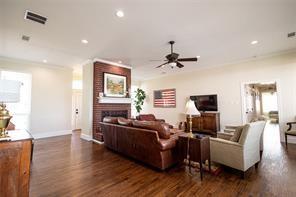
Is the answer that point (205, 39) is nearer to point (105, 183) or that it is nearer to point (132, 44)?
point (132, 44)

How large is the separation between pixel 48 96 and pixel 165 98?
567 cm

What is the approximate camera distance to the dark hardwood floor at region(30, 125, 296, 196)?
212cm

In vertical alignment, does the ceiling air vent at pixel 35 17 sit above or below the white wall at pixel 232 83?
above

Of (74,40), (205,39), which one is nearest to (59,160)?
(74,40)

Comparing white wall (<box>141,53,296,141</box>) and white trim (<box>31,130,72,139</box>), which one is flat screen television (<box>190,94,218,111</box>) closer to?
white wall (<box>141,53,296,141</box>)

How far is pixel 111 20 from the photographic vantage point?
9.97 feet

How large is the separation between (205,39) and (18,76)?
680 cm

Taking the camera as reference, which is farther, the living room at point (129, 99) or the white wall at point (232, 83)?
the white wall at point (232, 83)

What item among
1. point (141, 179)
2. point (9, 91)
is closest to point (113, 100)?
point (141, 179)

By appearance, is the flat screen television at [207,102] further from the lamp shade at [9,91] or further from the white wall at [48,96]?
the lamp shade at [9,91]

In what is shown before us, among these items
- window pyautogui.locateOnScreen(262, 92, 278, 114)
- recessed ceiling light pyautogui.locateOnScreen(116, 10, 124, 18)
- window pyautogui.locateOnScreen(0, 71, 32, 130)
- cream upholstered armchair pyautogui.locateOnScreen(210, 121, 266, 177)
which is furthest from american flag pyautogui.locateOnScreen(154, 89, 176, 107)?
window pyautogui.locateOnScreen(262, 92, 278, 114)

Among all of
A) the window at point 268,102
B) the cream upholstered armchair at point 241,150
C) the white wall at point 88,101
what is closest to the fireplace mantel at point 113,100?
the white wall at point 88,101

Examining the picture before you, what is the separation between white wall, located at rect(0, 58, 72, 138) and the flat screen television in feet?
19.6

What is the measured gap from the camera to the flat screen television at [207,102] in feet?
20.7
